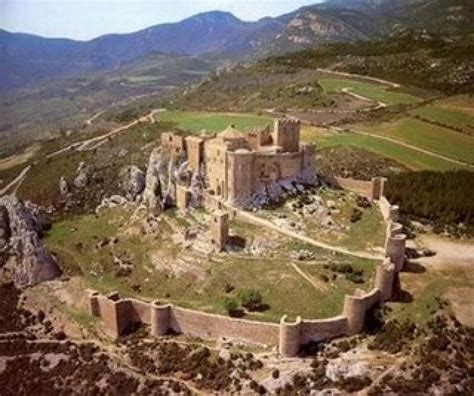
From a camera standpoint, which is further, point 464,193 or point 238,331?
point 464,193

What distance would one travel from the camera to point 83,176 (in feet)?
313

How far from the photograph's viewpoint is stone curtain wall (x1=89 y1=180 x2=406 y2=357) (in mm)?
48062

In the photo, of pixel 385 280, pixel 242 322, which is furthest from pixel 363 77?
pixel 242 322

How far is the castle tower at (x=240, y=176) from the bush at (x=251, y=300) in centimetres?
1211

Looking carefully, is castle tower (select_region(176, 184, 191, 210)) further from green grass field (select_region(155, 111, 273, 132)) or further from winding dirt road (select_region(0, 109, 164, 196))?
winding dirt road (select_region(0, 109, 164, 196))

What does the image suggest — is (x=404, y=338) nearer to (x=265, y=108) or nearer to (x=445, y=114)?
(x=445, y=114)

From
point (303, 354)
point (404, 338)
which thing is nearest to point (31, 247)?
point (303, 354)

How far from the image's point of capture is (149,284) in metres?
59.3

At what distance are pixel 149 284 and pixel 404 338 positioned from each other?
22.9 m

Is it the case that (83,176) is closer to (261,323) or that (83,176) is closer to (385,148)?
(385,148)

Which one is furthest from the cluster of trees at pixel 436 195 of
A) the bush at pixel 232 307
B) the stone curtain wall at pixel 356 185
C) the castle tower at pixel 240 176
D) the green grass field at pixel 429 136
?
the bush at pixel 232 307

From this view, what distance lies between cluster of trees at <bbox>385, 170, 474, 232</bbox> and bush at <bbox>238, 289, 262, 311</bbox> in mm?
23279

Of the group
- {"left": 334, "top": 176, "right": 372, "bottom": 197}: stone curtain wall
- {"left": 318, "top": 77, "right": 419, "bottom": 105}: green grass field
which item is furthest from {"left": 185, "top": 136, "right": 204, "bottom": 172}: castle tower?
{"left": 318, "top": 77, "right": 419, "bottom": 105}: green grass field

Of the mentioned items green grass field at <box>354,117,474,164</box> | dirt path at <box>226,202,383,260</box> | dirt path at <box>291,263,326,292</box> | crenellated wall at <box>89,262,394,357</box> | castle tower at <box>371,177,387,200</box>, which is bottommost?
crenellated wall at <box>89,262,394,357</box>
